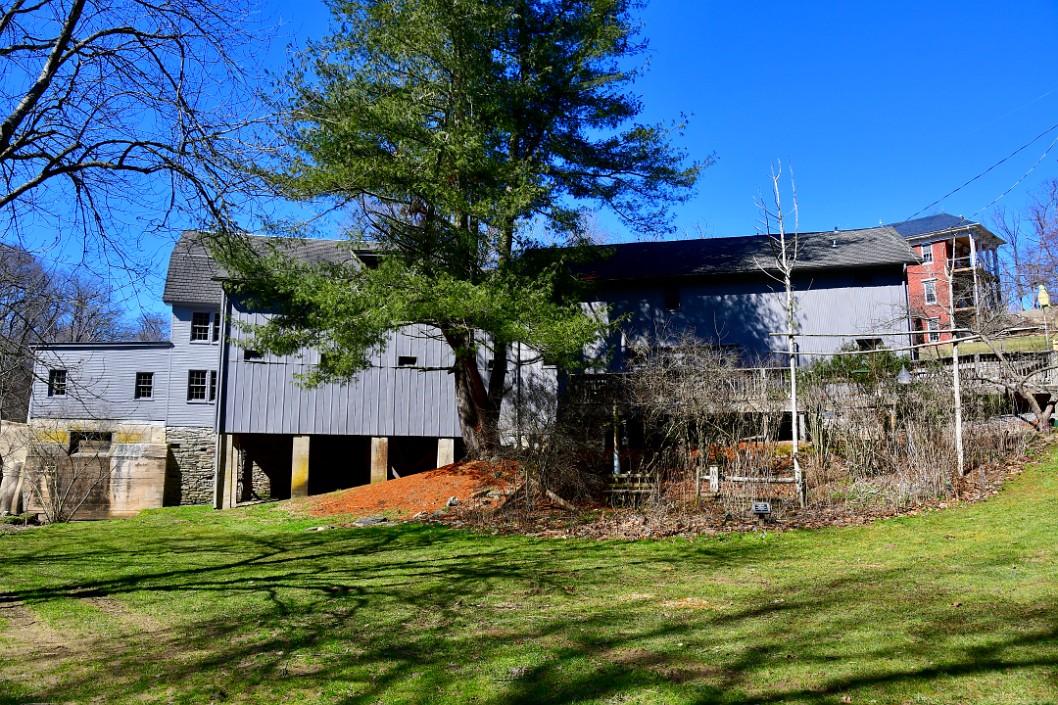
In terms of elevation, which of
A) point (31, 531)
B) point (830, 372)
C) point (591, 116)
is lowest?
point (31, 531)

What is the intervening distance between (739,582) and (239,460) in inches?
784

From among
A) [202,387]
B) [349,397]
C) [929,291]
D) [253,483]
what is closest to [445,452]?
[349,397]

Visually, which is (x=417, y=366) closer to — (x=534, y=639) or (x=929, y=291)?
(x=534, y=639)

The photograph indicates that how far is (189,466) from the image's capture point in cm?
2612

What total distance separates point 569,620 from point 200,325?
81.5 ft

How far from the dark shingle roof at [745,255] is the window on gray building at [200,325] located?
14.7 m

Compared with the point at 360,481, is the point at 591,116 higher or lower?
higher

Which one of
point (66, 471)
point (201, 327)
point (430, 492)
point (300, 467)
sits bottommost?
point (430, 492)

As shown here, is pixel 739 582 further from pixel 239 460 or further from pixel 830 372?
pixel 239 460

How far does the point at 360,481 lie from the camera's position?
25.1 meters

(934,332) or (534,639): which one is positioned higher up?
(934,332)

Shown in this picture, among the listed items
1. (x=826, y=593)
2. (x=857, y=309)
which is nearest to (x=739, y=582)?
(x=826, y=593)

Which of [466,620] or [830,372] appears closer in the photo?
[466,620]

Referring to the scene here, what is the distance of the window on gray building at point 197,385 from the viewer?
27.2 metres
